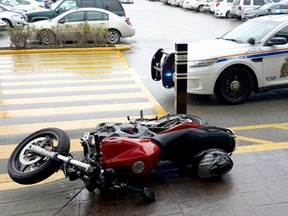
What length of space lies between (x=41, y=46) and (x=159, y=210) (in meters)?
11.8

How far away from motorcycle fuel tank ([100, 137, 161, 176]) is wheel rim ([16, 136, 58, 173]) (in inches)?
28.1

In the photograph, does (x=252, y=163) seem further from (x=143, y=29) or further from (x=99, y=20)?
(x=143, y=29)

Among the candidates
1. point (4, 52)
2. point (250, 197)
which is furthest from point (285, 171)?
point (4, 52)

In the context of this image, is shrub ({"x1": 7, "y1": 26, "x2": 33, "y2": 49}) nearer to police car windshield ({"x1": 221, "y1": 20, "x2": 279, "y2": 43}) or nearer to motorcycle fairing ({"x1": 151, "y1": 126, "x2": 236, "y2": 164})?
police car windshield ({"x1": 221, "y1": 20, "x2": 279, "y2": 43})

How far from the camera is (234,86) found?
23.7ft

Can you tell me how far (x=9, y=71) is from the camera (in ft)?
34.9

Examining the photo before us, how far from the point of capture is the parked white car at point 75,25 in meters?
14.5

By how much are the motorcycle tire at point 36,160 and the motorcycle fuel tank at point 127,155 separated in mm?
508

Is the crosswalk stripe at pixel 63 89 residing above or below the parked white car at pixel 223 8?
below

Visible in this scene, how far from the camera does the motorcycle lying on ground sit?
144 inches

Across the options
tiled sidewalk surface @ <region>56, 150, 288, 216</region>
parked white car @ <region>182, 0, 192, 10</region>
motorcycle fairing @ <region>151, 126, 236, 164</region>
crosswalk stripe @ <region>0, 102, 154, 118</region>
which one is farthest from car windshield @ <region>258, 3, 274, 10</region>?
motorcycle fairing @ <region>151, 126, 236, 164</region>

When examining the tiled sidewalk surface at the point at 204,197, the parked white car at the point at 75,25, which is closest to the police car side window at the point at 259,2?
the parked white car at the point at 75,25

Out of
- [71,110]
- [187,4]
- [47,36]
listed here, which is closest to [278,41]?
[71,110]

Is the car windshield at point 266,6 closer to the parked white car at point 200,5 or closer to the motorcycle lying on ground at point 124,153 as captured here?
the parked white car at point 200,5
